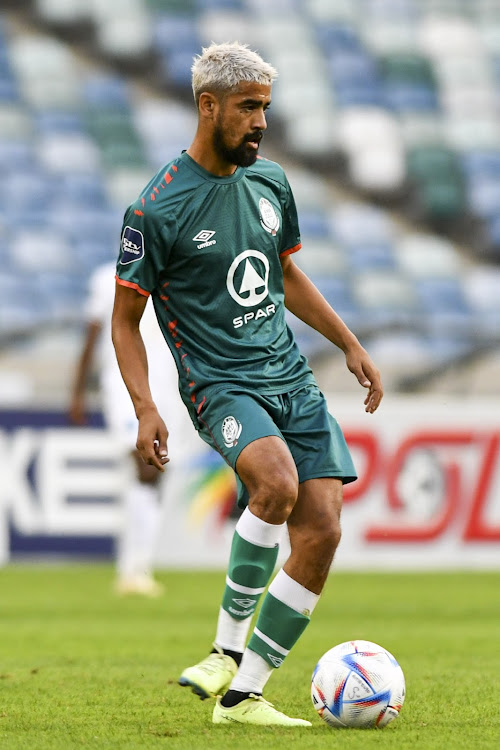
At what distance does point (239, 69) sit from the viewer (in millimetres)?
4082

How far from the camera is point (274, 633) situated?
4.10 meters

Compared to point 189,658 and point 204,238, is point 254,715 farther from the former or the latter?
point 189,658

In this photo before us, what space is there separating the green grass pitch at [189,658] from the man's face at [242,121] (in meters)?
1.70

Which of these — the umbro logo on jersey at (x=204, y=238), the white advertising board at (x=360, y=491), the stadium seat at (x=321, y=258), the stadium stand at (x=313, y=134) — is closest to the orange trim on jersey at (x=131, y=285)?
the umbro logo on jersey at (x=204, y=238)

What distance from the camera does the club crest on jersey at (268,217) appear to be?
4.31 meters

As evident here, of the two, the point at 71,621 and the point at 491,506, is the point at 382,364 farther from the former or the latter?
the point at 71,621

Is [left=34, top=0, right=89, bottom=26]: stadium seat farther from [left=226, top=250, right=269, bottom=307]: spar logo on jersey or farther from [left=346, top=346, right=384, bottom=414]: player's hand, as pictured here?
[left=226, top=250, right=269, bottom=307]: spar logo on jersey

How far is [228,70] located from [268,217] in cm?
49

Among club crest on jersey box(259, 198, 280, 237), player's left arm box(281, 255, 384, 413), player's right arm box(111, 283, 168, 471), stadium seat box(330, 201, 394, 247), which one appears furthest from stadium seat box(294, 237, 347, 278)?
player's right arm box(111, 283, 168, 471)

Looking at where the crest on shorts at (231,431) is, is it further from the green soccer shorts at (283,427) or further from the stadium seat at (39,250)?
the stadium seat at (39,250)

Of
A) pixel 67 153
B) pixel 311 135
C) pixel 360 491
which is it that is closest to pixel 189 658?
pixel 360 491

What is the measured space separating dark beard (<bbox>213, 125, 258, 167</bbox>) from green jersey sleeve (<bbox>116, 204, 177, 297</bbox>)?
0.25 meters

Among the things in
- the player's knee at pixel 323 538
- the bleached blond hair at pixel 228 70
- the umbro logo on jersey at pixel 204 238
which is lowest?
the player's knee at pixel 323 538

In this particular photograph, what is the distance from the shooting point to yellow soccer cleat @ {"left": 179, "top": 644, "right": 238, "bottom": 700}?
412 cm
